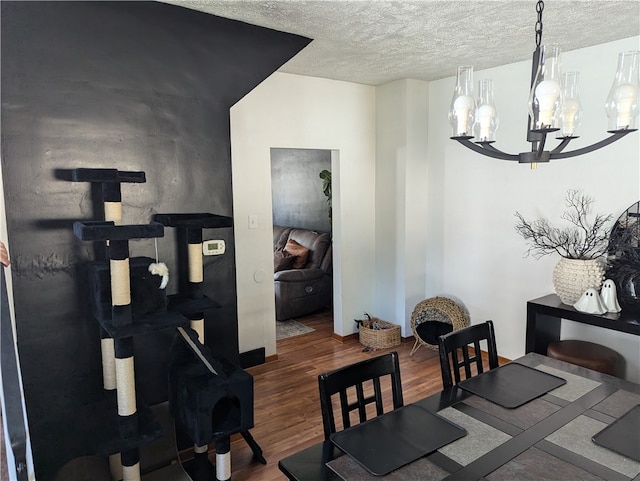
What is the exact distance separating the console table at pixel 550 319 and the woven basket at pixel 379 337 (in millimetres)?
1277

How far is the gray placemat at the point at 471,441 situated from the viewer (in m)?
1.40

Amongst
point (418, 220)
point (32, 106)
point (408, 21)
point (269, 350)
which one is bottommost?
point (269, 350)

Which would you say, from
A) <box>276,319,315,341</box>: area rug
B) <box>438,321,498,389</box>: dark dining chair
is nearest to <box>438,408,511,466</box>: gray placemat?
<box>438,321,498,389</box>: dark dining chair

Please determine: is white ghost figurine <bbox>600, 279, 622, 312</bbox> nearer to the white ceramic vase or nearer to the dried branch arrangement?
the white ceramic vase

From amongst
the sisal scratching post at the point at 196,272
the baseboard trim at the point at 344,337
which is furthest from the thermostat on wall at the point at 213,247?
the baseboard trim at the point at 344,337

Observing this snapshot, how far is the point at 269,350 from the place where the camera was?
150 inches

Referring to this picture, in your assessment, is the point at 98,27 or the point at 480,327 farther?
the point at 480,327

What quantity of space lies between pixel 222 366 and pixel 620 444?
1650 millimetres

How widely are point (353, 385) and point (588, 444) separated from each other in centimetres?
80

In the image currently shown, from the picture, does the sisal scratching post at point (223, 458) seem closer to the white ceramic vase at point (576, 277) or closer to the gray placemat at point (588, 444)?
the gray placemat at point (588, 444)

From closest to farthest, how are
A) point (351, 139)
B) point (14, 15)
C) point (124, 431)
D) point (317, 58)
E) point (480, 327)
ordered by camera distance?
1. point (14, 15)
2. point (124, 431)
3. point (480, 327)
4. point (317, 58)
5. point (351, 139)

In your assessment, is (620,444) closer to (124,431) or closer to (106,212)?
(124,431)

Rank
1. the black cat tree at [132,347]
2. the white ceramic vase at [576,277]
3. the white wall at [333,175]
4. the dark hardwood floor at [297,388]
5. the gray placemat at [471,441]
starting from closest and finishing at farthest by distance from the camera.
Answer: the gray placemat at [471,441], the black cat tree at [132,347], the dark hardwood floor at [297,388], the white ceramic vase at [576,277], the white wall at [333,175]

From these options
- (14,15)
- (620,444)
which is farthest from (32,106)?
(620,444)
